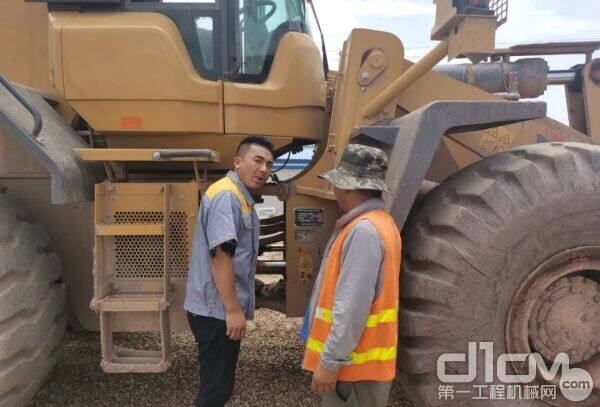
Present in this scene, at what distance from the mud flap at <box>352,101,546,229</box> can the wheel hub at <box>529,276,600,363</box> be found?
2.77 ft

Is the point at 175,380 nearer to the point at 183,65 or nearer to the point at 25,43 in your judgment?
the point at 183,65

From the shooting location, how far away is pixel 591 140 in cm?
367

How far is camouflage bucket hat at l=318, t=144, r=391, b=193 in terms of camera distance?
1991mm

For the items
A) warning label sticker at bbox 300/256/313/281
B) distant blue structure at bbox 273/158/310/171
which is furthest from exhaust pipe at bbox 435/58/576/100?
warning label sticker at bbox 300/256/313/281

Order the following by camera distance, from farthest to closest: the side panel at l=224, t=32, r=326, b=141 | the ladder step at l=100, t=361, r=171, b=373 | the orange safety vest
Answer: the side panel at l=224, t=32, r=326, b=141
the ladder step at l=100, t=361, r=171, b=373
the orange safety vest

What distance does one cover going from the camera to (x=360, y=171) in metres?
2.03

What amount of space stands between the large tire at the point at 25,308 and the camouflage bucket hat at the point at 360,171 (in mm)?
1713

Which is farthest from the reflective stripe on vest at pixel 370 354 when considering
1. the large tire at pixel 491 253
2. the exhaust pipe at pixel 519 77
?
the exhaust pipe at pixel 519 77

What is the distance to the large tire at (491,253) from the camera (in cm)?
233

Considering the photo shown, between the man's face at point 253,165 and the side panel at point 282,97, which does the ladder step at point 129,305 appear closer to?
the man's face at point 253,165

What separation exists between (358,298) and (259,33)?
1921 mm

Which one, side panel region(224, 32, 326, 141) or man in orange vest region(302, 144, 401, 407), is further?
side panel region(224, 32, 326, 141)

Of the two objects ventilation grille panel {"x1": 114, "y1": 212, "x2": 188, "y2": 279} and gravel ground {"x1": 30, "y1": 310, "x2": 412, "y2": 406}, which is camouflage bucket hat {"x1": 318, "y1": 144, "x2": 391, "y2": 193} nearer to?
ventilation grille panel {"x1": 114, "y1": 212, "x2": 188, "y2": 279}

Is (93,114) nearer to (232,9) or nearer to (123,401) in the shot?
(232,9)
